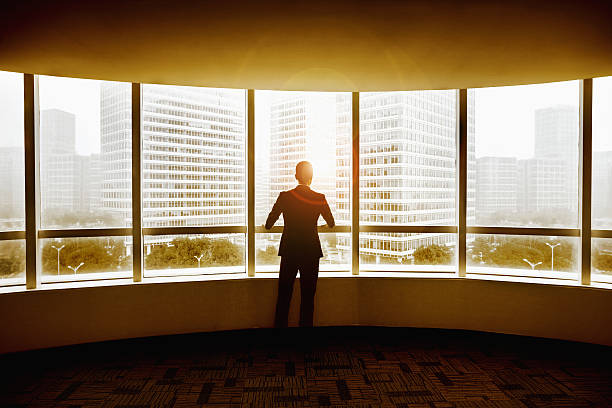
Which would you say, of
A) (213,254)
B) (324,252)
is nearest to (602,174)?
(324,252)

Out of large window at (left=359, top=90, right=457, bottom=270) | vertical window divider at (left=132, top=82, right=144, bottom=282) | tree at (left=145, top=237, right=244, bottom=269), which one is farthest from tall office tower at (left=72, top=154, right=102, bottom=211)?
large window at (left=359, top=90, right=457, bottom=270)

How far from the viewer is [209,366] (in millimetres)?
3521

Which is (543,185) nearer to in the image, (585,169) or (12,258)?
(585,169)

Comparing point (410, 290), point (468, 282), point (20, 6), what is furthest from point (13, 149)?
point (468, 282)

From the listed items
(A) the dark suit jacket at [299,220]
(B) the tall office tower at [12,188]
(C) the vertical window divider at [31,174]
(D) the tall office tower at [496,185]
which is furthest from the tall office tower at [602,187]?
(B) the tall office tower at [12,188]

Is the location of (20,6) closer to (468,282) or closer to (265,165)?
(265,165)

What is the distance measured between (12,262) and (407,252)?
12.9 ft

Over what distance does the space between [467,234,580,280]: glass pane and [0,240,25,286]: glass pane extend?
14.7 feet

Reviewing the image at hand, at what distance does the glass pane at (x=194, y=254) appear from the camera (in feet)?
14.1

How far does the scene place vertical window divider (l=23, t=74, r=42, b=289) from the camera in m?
3.79

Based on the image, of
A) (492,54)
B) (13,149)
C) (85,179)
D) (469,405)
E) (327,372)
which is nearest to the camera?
(469,405)

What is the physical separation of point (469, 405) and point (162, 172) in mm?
3424

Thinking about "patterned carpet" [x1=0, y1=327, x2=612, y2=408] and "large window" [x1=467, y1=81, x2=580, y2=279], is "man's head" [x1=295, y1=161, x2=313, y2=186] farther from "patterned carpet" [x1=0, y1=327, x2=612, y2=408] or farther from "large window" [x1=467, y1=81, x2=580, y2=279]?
"large window" [x1=467, y1=81, x2=580, y2=279]

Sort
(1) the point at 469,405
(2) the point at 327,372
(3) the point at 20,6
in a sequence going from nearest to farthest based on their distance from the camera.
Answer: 1. (3) the point at 20,6
2. (1) the point at 469,405
3. (2) the point at 327,372
